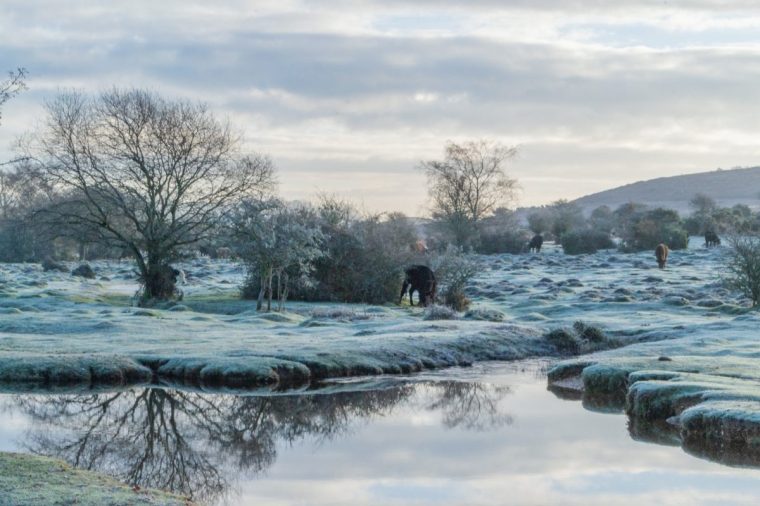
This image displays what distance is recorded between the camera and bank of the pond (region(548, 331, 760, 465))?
64.3 feet

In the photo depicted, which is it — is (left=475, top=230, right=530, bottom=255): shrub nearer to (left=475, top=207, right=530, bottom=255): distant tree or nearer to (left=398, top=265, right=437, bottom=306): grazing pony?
(left=475, top=207, right=530, bottom=255): distant tree

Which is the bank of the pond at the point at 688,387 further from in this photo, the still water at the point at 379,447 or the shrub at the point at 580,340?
the shrub at the point at 580,340

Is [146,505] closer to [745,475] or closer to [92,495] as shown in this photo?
[92,495]

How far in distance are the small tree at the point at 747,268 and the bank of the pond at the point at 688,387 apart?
1054 centimetres

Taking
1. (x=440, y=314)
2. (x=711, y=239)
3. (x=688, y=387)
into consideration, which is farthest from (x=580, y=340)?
(x=711, y=239)

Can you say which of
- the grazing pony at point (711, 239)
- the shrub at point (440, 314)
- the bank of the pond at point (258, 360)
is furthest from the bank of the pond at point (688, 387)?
the grazing pony at point (711, 239)

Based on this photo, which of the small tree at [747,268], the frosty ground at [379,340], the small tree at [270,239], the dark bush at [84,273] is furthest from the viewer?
the dark bush at [84,273]

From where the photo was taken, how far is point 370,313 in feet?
147

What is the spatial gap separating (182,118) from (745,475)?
3793 centimetres

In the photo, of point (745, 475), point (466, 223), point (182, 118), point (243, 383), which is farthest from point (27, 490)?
point (466, 223)

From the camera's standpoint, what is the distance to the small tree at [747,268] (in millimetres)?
43750

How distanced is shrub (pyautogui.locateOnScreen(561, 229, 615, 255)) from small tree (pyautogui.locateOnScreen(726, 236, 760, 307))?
4576cm

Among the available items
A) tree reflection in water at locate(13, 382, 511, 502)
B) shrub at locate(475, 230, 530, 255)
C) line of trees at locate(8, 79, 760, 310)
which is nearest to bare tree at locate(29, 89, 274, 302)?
line of trees at locate(8, 79, 760, 310)

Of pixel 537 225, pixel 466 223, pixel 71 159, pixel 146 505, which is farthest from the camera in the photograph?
pixel 537 225
